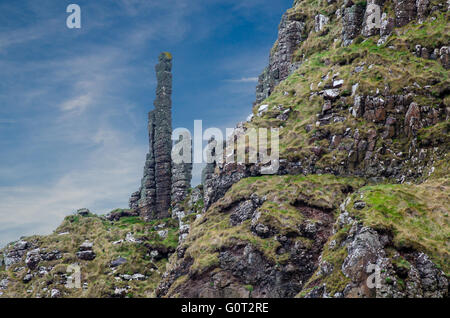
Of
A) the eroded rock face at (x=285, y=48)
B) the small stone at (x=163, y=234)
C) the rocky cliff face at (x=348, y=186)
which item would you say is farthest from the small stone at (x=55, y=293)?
the eroded rock face at (x=285, y=48)

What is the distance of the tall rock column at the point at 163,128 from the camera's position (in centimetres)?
9412

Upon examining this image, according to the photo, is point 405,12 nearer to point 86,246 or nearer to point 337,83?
point 337,83

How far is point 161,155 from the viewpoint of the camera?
9488 centimetres

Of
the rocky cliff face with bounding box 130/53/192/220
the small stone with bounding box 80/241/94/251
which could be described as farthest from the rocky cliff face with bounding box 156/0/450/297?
the rocky cliff face with bounding box 130/53/192/220

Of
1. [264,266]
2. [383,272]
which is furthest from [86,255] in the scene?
[383,272]

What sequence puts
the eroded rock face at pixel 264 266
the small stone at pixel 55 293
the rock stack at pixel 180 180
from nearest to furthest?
the eroded rock face at pixel 264 266 → the small stone at pixel 55 293 → the rock stack at pixel 180 180

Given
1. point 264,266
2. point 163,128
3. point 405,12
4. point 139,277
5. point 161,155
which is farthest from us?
A: point 163,128

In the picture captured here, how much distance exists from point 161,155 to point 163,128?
6236mm

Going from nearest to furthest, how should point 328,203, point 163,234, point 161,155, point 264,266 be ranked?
point 264,266
point 328,203
point 163,234
point 161,155

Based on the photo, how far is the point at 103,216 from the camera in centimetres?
9625

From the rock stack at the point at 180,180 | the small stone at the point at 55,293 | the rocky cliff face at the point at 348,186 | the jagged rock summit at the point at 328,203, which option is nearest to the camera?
the rocky cliff face at the point at 348,186

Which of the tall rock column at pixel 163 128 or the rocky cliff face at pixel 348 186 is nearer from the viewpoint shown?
the rocky cliff face at pixel 348 186

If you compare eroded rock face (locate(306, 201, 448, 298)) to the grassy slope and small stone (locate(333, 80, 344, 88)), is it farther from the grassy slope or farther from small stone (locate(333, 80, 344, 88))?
the grassy slope

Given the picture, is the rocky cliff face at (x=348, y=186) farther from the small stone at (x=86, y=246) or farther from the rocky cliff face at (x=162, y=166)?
the rocky cliff face at (x=162, y=166)
